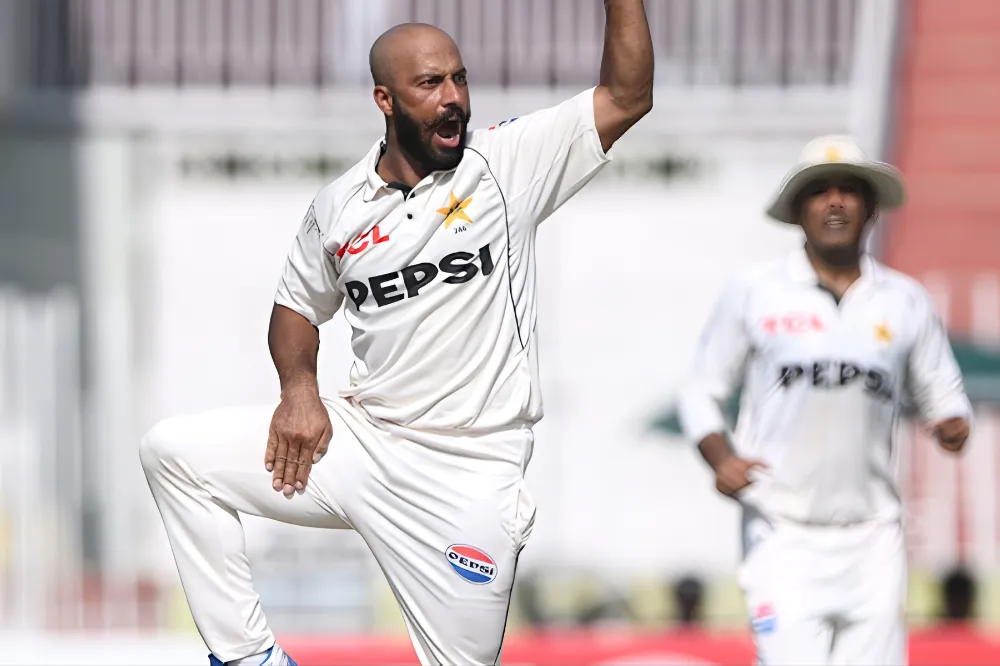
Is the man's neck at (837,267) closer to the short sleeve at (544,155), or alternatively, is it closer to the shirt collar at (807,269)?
the shirt collar at (807,269)

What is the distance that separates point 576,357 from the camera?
1107cm

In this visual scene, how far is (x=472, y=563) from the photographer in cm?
358

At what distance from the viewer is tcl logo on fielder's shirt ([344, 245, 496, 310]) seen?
11.5 feet

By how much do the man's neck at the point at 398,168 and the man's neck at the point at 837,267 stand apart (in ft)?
4.62

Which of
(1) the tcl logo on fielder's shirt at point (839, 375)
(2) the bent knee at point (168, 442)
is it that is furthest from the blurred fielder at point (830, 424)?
(2) the bent knee at point (168, 442)

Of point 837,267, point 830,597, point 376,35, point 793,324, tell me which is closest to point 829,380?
point 793,324

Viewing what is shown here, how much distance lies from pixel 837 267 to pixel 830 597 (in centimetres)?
A: 88

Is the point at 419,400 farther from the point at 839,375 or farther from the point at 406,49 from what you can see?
the point at 839,375

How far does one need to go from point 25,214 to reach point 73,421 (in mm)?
1642

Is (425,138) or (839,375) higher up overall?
(425,138)

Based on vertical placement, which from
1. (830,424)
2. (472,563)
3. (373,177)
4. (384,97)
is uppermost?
(384,97)

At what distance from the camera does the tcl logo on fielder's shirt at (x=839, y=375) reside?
4.39 m

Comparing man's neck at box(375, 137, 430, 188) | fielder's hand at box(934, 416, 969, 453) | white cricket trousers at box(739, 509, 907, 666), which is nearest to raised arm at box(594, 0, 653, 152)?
man's neck at box(375, 137, 430, 188)

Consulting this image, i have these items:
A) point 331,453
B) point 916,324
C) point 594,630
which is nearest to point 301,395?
point 331,453
